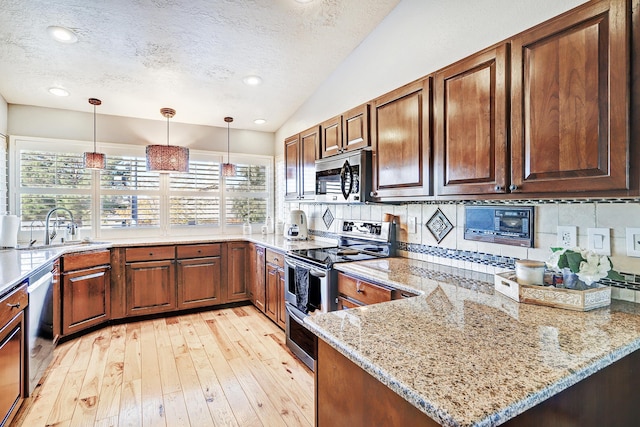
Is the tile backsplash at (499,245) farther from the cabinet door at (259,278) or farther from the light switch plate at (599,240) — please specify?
the cabinet door at (259,278)

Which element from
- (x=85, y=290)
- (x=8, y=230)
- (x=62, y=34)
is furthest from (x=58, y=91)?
(x=85, y=290)

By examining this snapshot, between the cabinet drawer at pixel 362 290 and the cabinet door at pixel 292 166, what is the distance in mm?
1432

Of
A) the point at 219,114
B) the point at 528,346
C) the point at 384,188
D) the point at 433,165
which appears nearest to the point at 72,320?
the point at 219,114

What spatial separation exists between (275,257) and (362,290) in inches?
56.7

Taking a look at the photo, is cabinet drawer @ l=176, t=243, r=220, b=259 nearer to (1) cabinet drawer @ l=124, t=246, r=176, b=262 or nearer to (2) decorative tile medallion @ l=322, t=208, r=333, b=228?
(1) cabinet drawer @ l=124, t=246, r=176, b=262

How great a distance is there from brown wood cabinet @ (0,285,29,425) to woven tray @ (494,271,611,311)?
2.44 meters

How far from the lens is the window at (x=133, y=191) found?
3514 millimetres

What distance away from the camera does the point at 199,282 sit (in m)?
3.83

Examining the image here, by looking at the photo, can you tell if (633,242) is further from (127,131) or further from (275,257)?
(127,131)

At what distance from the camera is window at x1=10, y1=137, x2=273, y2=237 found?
11.5ft

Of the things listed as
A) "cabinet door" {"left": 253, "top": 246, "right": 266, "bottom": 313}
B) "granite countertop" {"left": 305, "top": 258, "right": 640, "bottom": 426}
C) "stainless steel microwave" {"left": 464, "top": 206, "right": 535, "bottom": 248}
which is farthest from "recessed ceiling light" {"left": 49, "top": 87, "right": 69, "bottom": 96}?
"stainless steel microwave" {"left": 464, "top": 206, "right": 535, "bottom": 248}

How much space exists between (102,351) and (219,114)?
2794 mm

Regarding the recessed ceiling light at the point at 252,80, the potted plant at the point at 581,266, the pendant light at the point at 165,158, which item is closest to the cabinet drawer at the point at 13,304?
the pendant light at the point at 165,158

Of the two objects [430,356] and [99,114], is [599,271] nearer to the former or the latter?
[430,356]
